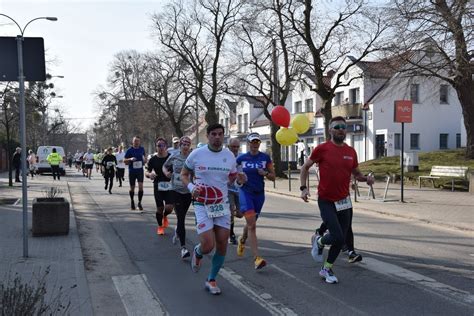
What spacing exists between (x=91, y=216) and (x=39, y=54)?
21.3ft

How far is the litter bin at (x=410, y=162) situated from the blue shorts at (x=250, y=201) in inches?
695

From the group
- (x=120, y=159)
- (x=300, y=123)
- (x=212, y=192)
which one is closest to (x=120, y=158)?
(x=120, y=159)

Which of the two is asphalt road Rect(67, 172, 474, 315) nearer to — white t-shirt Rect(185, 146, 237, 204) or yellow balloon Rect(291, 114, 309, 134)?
white t-shirt Rect(185, 146, 237, 204)

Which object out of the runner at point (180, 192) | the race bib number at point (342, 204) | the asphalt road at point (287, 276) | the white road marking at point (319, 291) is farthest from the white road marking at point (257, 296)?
the race bib number at point (342, 204)

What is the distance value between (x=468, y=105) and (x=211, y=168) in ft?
69.3

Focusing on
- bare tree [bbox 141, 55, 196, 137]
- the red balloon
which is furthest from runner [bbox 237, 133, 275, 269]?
bare tree [bbox 141, 55, 196, 137]

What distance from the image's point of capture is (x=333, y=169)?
21.1ft

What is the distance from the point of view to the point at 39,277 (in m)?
6.31

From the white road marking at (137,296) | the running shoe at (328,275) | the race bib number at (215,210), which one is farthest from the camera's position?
the running shoe at (328,275)

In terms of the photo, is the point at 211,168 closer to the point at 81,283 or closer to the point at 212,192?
the point at 212,192

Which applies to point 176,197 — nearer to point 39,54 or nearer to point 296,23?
point 39,54

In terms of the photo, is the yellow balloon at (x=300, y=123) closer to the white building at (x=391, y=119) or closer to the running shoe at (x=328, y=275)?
the running shoe at (x=328, y=275)

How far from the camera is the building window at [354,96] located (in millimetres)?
43250

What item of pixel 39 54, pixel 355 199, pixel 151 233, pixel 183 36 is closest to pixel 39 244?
pixel 151 233
